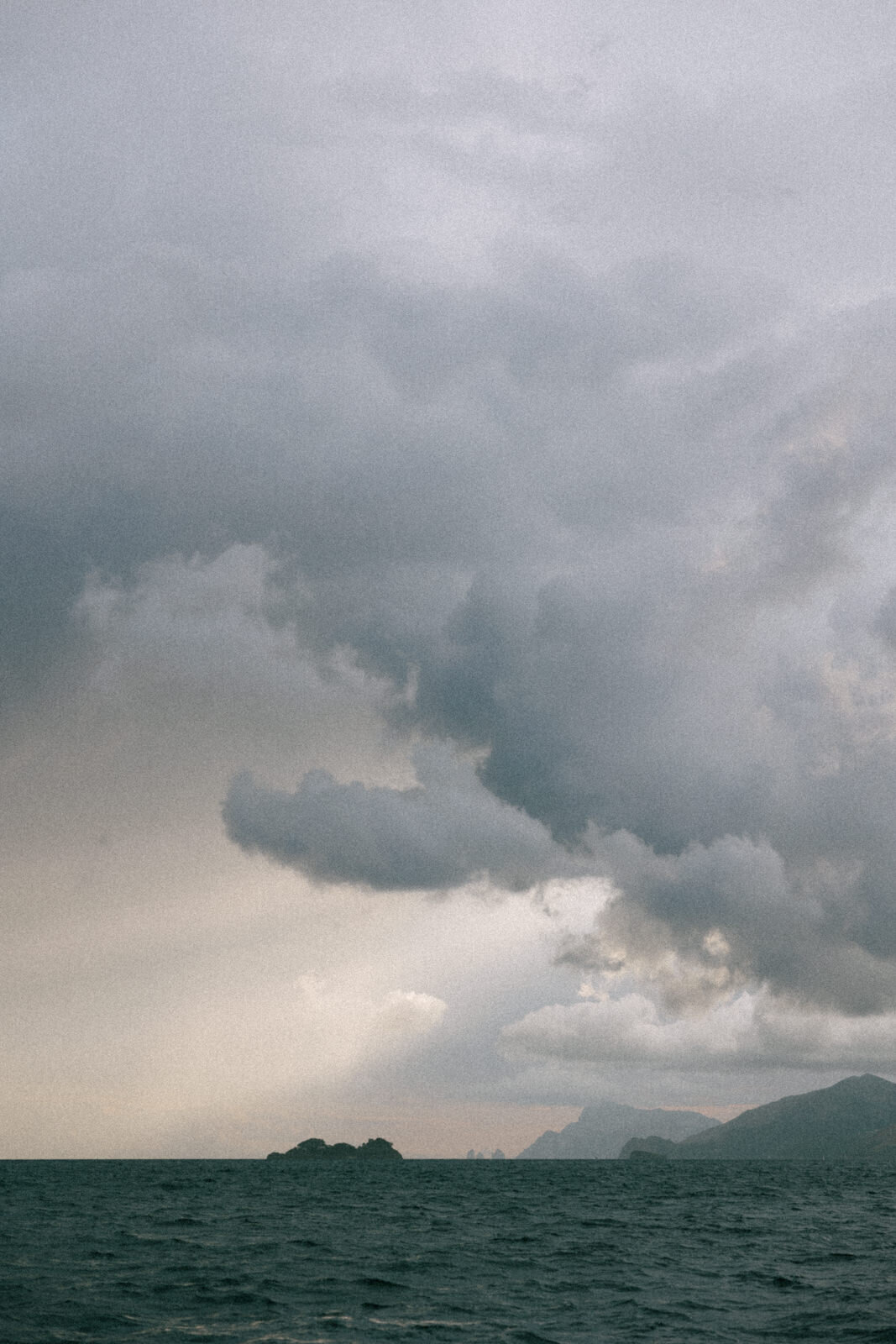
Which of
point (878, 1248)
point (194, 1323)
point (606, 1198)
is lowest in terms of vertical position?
point (606, 1198)

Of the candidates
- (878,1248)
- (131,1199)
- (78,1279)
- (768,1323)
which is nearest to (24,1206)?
(131,1199)

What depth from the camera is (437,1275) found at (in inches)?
1549

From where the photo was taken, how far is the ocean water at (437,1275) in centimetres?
2912

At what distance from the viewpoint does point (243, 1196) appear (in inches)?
3868

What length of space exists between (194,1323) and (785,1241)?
39.8 meters

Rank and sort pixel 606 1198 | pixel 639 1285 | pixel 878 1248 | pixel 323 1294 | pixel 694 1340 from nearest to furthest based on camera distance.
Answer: pixel 694 1340 → pixel 323 1294 → pixel 639 1285 → pixel 878 1248 → pixel 606 1198

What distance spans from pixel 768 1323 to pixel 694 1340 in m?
4.48

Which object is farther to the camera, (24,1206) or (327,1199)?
(327,1199)

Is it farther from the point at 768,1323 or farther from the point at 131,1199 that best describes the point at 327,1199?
the point at 768,1323

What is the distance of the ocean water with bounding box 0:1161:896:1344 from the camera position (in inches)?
1147

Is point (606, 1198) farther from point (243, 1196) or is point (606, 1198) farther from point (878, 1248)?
point (878, 1248)

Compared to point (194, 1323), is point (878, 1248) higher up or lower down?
lower down

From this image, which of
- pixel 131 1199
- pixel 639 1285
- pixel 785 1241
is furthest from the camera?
pixel 131 1199

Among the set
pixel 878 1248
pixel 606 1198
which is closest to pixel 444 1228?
pixel 878 1248
